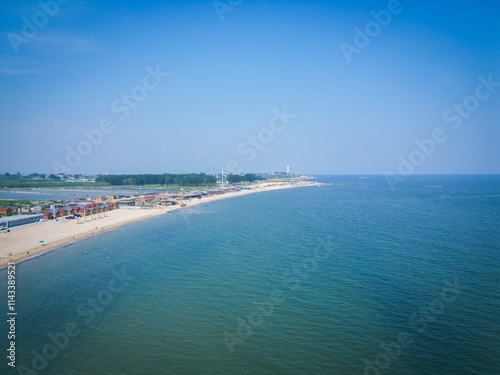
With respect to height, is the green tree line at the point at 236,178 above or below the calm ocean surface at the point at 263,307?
above

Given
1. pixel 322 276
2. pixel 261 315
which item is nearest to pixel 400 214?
pixel 322 276

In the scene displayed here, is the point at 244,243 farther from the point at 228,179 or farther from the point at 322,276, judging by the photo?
the point at 228,179

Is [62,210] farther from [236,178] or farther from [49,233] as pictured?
[236,178]

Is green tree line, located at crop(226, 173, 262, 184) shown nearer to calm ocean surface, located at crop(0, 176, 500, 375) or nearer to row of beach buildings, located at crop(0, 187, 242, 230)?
row of beach buildings, located at crop(0, 187, 242, 230)

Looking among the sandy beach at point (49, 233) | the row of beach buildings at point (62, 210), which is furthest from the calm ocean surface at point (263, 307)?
the row of beach buildings at point (62, 210)

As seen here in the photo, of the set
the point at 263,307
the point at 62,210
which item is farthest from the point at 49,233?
the point at 263,307

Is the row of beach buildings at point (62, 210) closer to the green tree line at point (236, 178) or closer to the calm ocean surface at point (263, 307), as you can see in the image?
the calm ocean surface at point (263, 307)

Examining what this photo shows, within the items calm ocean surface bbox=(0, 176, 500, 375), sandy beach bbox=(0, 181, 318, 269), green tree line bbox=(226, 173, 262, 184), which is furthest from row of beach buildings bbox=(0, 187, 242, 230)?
green tree line bbox=(226, 173, 262, 184)

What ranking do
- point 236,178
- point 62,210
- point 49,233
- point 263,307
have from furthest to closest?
point 236,178
point 62,210
point 49,233
point 263,307
